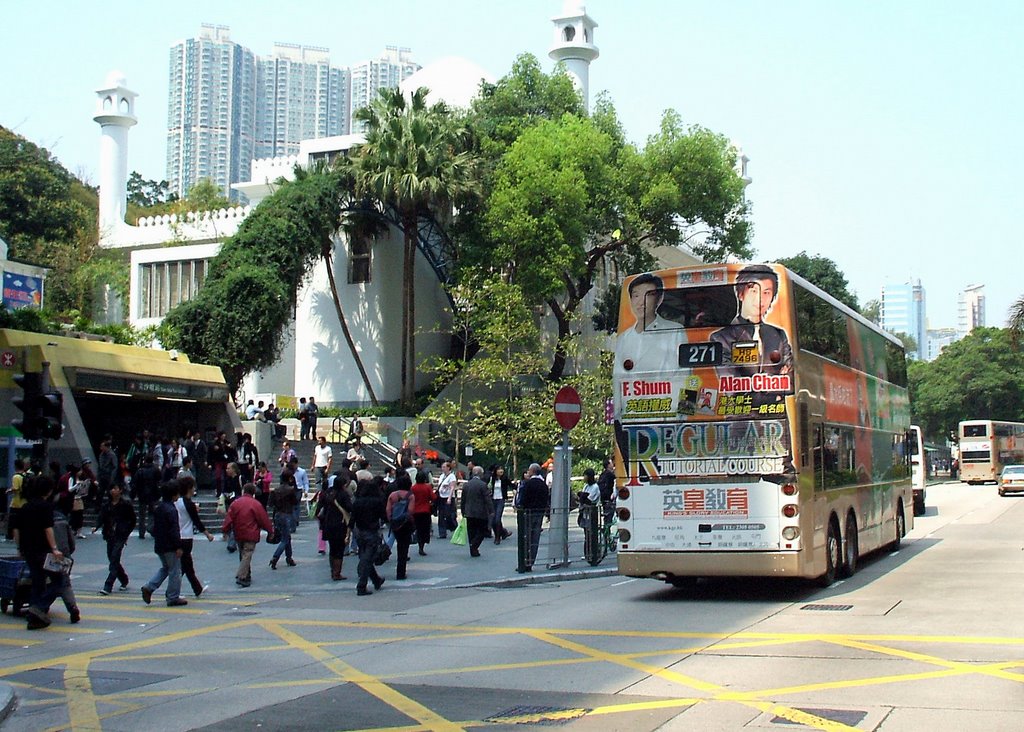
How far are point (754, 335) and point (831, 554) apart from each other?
3.73 m

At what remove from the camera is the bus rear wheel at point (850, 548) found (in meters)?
16.9

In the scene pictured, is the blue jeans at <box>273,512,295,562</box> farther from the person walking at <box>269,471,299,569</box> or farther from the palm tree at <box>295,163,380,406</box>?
the palm tree at <box>295,163,380,406</box>

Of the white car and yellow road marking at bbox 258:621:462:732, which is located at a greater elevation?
the white car

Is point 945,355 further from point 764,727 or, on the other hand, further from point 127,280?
point 764,727

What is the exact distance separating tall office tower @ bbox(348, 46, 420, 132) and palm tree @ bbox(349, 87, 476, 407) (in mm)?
136890

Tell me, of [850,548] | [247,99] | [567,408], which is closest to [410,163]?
[567,408]

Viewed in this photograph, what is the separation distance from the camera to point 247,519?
653 inches

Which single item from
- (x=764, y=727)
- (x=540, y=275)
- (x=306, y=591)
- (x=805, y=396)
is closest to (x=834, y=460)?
(x=805, y=396)

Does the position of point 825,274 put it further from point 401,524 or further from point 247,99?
point 247,99

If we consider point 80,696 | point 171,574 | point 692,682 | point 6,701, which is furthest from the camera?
point 171,574

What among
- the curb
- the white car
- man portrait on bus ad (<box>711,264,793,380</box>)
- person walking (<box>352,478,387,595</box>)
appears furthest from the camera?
the white car

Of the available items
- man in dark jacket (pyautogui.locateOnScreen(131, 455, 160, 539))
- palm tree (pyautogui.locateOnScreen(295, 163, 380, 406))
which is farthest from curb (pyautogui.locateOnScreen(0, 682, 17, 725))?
palm tree (pyautogui.locateOnScreen(295, 163, 380, 406))

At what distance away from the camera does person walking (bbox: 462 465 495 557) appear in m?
20.8

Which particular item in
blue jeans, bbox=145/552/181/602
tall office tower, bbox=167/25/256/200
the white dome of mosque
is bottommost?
blue jeans, bbox=145/552/181/602
